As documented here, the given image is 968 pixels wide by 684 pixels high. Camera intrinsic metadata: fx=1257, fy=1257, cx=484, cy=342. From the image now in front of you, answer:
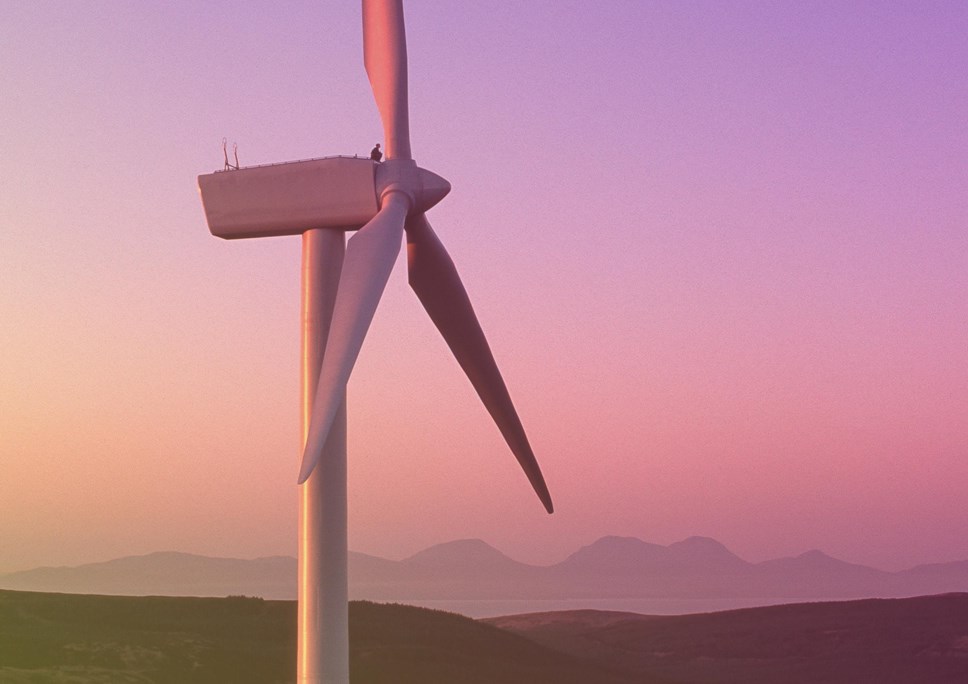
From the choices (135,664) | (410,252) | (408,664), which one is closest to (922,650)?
(408,664)

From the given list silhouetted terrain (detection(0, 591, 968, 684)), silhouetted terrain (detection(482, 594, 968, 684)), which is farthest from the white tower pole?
silhouetted terrain (detection(482, 594, 968, 684))

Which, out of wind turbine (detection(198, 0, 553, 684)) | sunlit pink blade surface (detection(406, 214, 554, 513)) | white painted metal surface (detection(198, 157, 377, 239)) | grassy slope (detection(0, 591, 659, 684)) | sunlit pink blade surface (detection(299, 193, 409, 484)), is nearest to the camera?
sunlit pink blade surface (detection(299, 193, 409, 484))

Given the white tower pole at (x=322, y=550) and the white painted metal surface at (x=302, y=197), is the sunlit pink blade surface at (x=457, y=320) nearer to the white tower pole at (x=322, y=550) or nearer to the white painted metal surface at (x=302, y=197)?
the white painted metal surface at (x=302, y=197)

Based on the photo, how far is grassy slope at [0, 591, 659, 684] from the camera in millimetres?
70625

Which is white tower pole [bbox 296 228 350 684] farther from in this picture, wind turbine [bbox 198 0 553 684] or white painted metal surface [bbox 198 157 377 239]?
white painted metal surface [bbox 198 157 377 239]

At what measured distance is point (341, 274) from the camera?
33.2 meters

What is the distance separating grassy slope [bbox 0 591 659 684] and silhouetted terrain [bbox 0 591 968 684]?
0.15 m

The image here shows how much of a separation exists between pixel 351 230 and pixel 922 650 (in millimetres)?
89480

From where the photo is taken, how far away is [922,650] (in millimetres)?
109562

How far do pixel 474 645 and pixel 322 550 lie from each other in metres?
66.9

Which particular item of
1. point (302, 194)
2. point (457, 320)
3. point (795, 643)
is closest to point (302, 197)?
point (302, 194)

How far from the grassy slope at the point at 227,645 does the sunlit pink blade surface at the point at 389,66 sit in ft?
132

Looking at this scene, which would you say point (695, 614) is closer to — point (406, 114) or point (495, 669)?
point (495, 669)

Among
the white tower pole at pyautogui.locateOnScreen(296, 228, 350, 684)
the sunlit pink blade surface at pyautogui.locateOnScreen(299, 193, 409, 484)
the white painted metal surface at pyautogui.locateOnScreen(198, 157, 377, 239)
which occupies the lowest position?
the white tower pole at pyautogui.locateOnScreen(296, 228, 350, 684)
